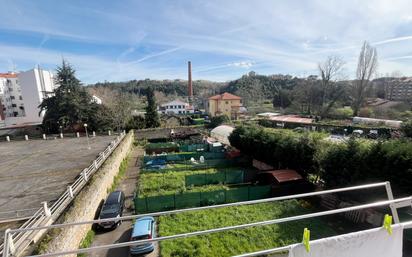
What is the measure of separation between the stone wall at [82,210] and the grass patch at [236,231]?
10.7ft

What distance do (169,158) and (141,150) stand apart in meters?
7.13

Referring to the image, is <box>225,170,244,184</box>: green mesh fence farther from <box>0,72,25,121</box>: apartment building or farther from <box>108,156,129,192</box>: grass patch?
<box>0,72,25,121</box>: apartment building

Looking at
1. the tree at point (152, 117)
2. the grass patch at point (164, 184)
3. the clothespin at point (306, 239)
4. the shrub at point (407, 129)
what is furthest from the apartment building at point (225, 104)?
the clothespin at point (306, 239)

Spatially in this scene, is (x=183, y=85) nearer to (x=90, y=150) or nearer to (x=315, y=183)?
(x=90, y=150)

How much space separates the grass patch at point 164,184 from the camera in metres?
14.5

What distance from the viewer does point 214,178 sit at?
15.8 meters

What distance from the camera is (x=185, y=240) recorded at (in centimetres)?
928

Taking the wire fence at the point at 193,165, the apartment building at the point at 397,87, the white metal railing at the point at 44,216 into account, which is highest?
the apartment building at the point at 397,87

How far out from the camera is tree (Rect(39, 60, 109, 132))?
105 feet

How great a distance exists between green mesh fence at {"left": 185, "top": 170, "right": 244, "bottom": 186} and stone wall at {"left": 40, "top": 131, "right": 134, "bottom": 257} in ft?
17.5

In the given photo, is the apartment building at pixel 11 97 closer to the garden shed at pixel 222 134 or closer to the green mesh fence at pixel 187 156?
the garden shed at pixel 222 134

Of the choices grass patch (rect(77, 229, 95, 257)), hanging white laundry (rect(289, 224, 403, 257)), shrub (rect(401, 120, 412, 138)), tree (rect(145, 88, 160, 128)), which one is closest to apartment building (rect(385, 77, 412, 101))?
shrub (rect(401, 120, 412, 138))

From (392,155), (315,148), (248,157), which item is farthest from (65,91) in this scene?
(392,155)

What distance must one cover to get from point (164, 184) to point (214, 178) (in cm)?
353
